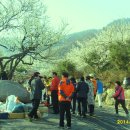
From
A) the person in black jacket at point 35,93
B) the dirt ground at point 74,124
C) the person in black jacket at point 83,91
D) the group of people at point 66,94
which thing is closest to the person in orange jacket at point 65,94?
the group of people at point 66,94

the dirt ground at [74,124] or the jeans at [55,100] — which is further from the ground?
the jeans at [55,100]

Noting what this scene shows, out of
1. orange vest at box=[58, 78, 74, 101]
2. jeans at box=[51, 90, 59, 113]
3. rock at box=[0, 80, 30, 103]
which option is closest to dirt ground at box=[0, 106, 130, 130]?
jeans at box=[51, 90, 59, 113]

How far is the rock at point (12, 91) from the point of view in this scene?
73.0 ft

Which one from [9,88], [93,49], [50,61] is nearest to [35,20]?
[50,61]

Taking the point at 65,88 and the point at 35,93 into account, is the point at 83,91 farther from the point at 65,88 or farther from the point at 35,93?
the point at 65,88

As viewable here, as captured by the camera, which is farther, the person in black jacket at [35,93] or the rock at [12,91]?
the rock at [12,91]

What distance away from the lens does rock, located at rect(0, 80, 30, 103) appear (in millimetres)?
22266

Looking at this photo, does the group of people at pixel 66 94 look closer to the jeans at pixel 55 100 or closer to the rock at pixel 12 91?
the jeans at pixel 55 100

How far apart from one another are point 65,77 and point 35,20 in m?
20.3

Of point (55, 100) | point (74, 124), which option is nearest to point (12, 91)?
→ point (55, 100)

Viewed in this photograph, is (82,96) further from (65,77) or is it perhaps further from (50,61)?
(50,61)

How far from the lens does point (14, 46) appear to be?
120ft

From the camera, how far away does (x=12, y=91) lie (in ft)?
73.7

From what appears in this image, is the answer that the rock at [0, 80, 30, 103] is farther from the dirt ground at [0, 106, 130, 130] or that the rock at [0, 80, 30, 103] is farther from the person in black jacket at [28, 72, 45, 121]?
the person in black jacket at [28, 72, 45, 121]
